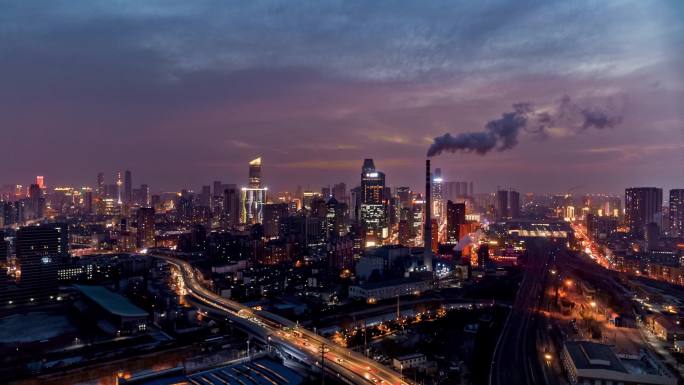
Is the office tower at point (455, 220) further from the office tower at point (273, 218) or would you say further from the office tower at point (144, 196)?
the office tower at point (144, 196)

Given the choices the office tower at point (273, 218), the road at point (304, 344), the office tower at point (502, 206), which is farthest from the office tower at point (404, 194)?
the road at point (304, 344)

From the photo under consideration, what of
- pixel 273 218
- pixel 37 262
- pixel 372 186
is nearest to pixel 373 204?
pixel 372 186

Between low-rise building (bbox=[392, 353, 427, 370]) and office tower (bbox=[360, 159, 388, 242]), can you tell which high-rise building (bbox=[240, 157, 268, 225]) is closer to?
office tower (bbox=[360, 159, 388, 242])

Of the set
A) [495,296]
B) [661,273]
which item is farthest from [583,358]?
[661,273]

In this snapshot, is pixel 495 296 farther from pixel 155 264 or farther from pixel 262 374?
pixel 155 264

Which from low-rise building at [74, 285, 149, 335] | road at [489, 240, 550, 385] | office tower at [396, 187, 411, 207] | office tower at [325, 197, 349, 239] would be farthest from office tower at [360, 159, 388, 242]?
low-rise building at [74, 285, 149, 335]

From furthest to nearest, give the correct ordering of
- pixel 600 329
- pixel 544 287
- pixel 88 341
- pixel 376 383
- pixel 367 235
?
pixel 367 235, pixel 544 287, pixel 600 329, pixel 88 341, pixel 376 383
